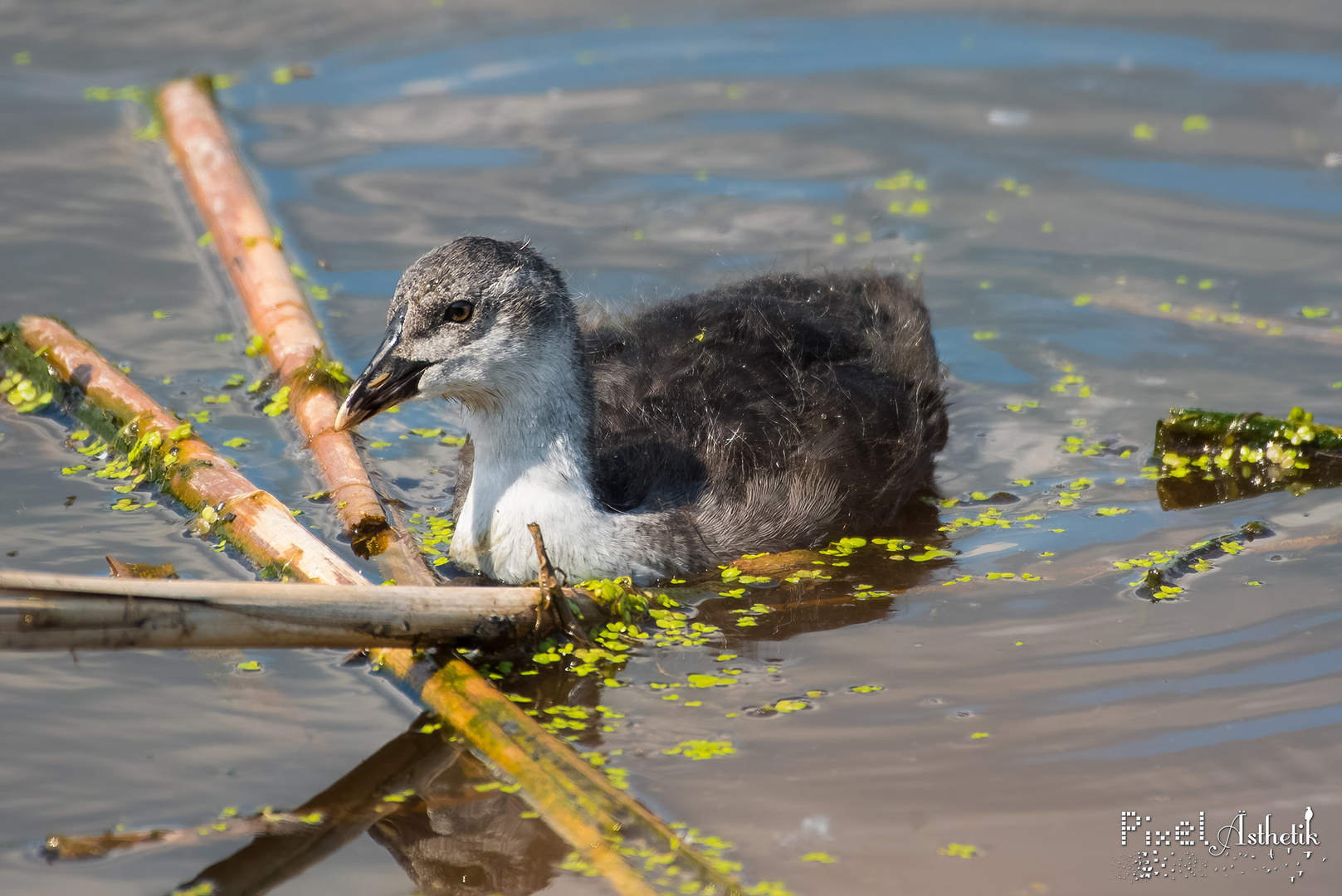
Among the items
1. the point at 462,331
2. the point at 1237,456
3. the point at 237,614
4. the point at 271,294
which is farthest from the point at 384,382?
the point at 1237,456

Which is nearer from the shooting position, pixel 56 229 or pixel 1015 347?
pixel 1015 347

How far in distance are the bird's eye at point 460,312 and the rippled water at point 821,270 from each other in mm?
1182

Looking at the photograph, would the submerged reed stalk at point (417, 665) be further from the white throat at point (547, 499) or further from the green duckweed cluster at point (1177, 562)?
the green duckweed cluster at point (1177, 562)

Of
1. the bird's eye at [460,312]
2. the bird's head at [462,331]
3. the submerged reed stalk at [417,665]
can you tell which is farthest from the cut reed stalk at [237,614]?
the bird's eye at [460,312]

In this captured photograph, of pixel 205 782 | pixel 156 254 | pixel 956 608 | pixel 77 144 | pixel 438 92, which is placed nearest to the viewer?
pixel 205 782

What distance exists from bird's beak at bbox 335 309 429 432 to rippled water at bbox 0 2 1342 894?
87 centimetres

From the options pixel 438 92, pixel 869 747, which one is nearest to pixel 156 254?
pixel 438 92

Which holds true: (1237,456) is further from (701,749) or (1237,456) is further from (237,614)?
(237,614)

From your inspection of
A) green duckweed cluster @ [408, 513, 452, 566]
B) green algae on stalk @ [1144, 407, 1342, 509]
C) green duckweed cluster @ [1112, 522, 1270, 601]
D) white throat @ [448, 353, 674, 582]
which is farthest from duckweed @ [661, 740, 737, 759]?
green algae on stalk @ [1144, 407, 1342, 509]

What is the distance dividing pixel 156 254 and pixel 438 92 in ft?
8.39

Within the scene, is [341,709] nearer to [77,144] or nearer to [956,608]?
[956,608]

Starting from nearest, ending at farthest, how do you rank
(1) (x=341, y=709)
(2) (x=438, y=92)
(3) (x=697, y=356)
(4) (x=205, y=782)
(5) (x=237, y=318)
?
(4) (x=205, y=782), (1) (x=341, y=709), (3) (x=697, y=356), (5) (x=237, y=318), (2) (x=438, y=92)

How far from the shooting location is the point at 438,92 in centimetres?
948

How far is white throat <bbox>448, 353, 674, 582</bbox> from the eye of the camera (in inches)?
194
